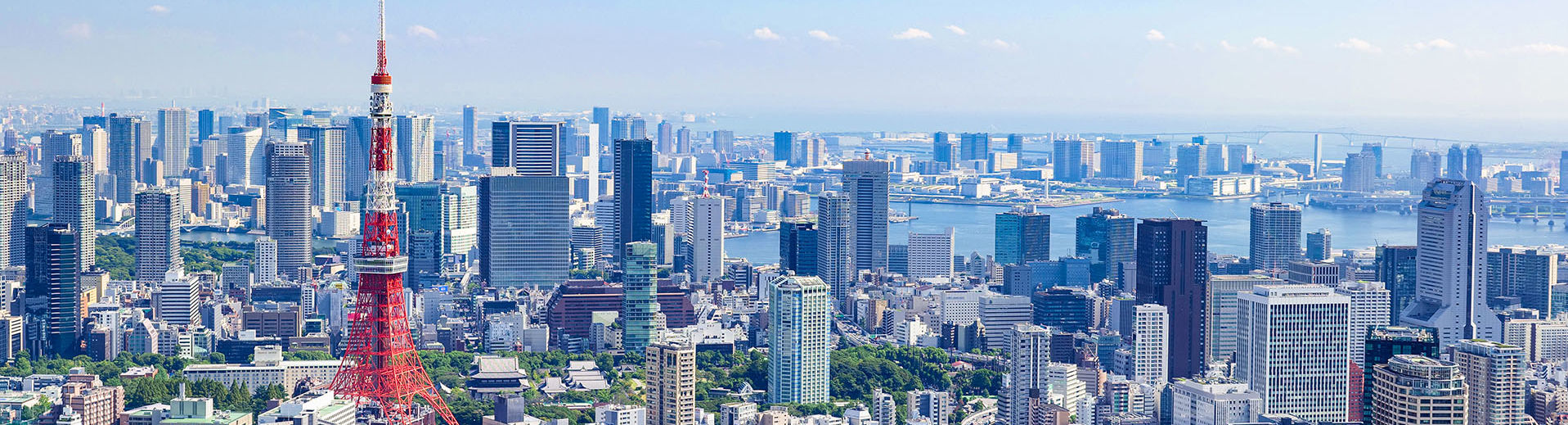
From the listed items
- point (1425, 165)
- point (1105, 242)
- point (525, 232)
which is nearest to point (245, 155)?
point (525, 232)

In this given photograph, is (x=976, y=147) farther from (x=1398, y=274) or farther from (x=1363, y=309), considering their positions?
(x=1363, y=309)

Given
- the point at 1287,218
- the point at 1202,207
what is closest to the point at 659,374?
the point at 1287,218

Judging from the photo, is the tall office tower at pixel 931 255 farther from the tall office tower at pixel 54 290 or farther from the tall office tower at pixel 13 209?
the tall office tower at pixel 54 290

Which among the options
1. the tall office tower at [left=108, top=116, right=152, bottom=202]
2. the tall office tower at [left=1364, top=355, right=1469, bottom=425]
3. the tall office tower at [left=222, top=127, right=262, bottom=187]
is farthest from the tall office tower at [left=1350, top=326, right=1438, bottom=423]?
the tall office tower at [left=222, top=127, right=262, bottom=187]

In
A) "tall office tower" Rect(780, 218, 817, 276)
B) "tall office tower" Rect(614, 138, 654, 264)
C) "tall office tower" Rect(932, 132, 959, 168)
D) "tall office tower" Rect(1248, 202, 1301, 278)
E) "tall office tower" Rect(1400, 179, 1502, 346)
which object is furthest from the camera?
"tall office tower" Rect(932, 132, 959, 168)

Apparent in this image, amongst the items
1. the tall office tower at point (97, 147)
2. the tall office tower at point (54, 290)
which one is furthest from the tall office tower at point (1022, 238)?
the tall office tower at point (97, 147)

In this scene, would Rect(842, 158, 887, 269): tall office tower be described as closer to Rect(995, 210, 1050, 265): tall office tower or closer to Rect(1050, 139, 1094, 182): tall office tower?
Rect(995, 210, 1050, 265): tall office tower
